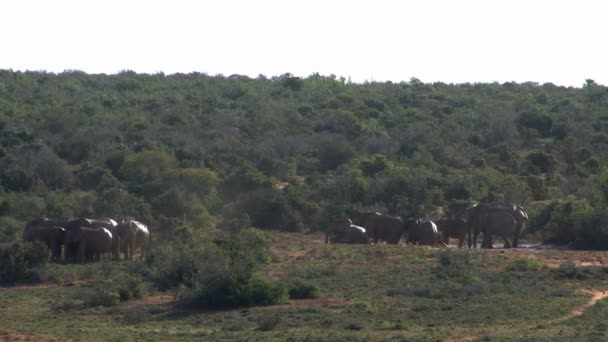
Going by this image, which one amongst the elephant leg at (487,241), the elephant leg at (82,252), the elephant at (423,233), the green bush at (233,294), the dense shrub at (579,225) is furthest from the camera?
the elephant leg at (487,241)

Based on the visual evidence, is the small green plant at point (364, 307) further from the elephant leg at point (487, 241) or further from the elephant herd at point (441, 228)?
the elephant leg at point (487, 241)

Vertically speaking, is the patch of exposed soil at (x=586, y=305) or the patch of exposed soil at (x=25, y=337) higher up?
the patch of exposed soil at (x=586, y=305)

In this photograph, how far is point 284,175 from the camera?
2014 inches

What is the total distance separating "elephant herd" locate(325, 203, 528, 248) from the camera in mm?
35594

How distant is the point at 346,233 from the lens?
3578cm

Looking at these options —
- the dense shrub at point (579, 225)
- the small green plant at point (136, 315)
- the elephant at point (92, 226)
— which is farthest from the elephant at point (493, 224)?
the small green plant at point (136, 315)

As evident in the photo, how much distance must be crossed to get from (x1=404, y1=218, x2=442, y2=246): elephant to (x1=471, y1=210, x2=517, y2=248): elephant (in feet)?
3.58

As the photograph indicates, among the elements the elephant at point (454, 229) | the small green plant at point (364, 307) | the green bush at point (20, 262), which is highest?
the elephant at point (454, 229)

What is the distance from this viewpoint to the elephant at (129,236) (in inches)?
1287

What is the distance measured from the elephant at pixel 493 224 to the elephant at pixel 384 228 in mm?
2086

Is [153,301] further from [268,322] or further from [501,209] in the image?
[501,209]

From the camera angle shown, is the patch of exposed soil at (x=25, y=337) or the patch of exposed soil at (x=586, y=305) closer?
the patch of exposed soil at (x=25, y=337)

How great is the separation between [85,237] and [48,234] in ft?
3.32

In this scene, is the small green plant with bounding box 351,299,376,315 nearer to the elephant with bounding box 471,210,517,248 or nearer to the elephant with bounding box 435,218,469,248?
the elephant with bounding box 471,210,517,248
